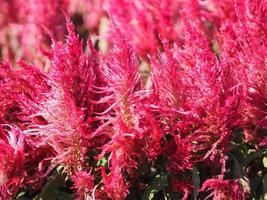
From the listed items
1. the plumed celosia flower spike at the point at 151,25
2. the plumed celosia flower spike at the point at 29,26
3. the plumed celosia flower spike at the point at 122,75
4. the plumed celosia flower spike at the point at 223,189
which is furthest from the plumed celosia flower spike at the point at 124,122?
the plumed celosia flower spike at the point at 29,26

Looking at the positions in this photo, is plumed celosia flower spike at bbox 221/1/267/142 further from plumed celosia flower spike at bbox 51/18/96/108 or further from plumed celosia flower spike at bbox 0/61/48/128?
plumed celosia flower spike at bbox 0/61/48/128

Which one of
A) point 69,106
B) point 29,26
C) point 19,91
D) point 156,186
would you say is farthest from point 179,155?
point 29,26

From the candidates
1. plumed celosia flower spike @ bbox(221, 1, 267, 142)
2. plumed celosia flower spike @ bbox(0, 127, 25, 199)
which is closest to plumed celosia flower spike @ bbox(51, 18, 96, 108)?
plumed celosia flower spike @ bbox(0, 127, 25, 199)

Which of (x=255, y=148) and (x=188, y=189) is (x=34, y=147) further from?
(x=255, y=148)

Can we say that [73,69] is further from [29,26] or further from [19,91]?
[29,26]

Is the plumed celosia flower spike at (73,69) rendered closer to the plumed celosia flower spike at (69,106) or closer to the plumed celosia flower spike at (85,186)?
the plumed celosia flower spike at (69,106)

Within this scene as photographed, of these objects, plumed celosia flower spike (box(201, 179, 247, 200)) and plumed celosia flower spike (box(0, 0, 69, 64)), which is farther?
plumed celosia flower spike (box(0, 0, 69, 64))
